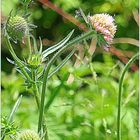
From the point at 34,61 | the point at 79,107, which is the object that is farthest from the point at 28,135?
the point at 79,107

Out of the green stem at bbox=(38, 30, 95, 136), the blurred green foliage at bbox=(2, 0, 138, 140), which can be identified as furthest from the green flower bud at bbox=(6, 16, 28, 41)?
the blurred green foliage at bbox=(2, 0, 138, 140)

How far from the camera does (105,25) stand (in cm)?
90

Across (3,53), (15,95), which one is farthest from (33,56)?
(3,53)

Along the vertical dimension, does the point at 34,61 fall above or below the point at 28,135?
above

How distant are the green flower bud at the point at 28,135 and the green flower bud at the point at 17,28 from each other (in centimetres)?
16

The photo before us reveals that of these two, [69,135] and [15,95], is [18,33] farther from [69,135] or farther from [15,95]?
[15,95]

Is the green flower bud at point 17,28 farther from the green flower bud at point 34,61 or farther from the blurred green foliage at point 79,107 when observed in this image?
the blurred green foliage at point 79,107

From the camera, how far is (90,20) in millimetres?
877

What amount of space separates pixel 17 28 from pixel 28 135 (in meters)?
0.18

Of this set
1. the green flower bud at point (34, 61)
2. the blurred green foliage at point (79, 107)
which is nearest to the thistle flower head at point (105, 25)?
the green flower bud at point (34, 61)

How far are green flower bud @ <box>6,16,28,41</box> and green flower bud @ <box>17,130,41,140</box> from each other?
16 cm

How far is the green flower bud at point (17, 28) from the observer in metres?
0.93

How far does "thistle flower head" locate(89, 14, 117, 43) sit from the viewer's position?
87 cm

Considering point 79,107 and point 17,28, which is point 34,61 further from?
point 79,107
